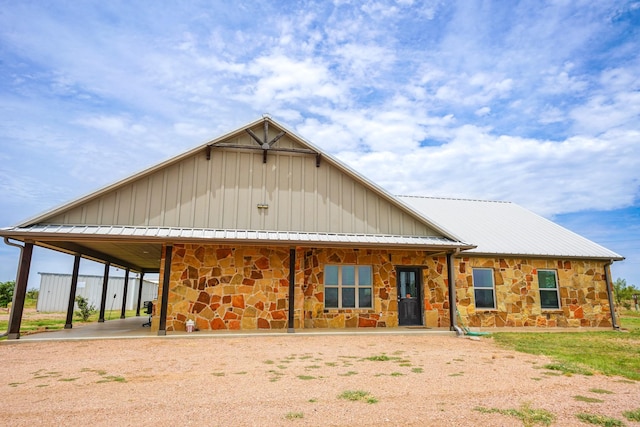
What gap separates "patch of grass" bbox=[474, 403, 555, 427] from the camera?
461cm

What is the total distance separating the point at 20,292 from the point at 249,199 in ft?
21.3

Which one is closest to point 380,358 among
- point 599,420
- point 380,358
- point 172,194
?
point 380,358

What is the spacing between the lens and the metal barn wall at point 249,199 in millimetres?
12297

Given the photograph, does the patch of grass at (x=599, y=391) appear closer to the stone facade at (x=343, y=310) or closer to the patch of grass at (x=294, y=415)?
the patch of grass at (x=294, y=415)

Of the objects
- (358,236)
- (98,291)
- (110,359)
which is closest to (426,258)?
(358,236)

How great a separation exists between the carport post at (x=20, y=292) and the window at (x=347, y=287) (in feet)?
27.4

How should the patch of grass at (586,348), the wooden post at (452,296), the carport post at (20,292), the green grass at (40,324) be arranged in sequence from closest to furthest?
the patch of grass at (586,348) → the carport post at (20,292) → the wooden post at (452,296) → the green grass at (40,324)

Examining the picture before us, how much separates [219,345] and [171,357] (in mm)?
1755

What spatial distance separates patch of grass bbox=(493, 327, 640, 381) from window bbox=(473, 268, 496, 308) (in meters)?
1.51

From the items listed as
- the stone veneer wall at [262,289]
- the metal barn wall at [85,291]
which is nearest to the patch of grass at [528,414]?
the stone veneer wall at [262,289]

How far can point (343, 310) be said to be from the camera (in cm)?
1357

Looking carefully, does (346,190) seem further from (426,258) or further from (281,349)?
(281,349)

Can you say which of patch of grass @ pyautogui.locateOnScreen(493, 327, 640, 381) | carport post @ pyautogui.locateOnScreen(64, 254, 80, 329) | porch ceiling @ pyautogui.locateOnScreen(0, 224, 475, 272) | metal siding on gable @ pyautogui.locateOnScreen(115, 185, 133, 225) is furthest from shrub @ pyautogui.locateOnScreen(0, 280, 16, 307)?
patch of grass @ pyautogui.locateOnScreen(493, 327, 640, 381)

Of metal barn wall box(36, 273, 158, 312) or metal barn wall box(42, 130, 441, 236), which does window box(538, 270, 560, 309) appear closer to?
metal barn wall box(42, 130, 441, 236)
